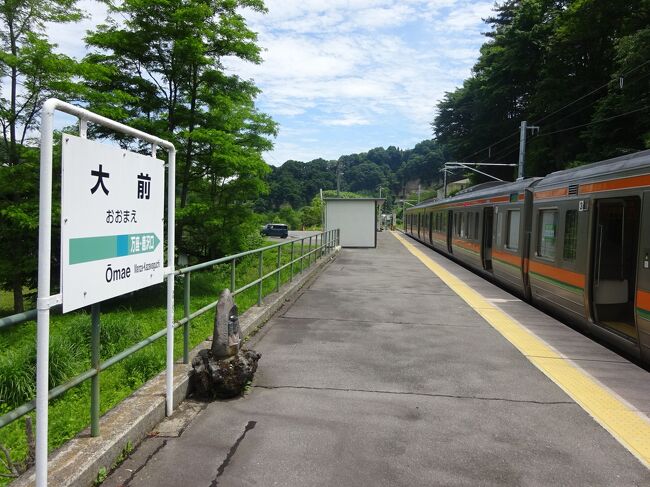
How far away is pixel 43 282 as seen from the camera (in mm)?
2527

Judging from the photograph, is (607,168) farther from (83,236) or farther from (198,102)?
(198,102)

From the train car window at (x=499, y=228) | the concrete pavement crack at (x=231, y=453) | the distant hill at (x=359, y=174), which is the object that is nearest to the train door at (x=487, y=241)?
the train car window at (x=499, y=228)

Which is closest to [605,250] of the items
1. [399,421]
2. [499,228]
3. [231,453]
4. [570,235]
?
[570,235]

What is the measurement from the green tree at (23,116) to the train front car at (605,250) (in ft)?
33.5

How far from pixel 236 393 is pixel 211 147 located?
1043 cm

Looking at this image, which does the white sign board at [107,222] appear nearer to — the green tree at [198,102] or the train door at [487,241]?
the green tree at [198,102]

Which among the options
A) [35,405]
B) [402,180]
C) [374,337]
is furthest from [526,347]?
[402,180]

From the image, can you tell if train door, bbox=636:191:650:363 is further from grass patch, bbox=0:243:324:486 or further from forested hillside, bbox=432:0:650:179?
forested hillside, bbox=432:0:650:179

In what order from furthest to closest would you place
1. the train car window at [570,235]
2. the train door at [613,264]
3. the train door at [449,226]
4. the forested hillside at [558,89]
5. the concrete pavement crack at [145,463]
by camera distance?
1. the forested hillside at [558,89]
2. the train door at [449,226]
3. the train car window at [570,235]
4. the train door at [613,264]
5. the concrete pavement crack at [145,463]

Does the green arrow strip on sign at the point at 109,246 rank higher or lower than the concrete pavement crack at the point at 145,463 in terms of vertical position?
higher

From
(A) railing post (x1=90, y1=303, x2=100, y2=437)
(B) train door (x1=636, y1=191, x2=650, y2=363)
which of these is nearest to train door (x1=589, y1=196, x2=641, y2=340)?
(B) train door (x1=636, y1=191, x2=650, y2=363)

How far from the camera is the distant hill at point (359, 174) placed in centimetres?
10500

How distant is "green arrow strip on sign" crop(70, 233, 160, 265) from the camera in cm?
278

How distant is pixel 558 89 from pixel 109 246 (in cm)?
3605
